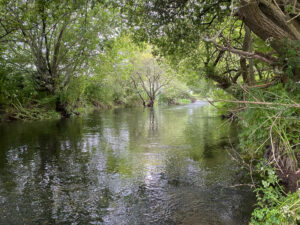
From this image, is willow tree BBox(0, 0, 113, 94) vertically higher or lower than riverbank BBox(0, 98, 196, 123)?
higher

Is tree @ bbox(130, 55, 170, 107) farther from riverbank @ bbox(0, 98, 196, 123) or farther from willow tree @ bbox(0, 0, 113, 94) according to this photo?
willow tree @ bbox(0, 0, 113, 94)

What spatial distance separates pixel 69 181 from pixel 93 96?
29.8m

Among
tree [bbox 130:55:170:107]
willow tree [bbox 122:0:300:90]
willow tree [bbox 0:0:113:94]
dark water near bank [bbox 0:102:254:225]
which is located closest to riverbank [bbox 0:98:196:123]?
willow tree [bbox 0:0:113:94]

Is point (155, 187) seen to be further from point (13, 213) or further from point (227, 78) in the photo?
point (227, 78)

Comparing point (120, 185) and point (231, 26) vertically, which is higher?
point (231, 26)

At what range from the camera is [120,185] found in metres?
6.41

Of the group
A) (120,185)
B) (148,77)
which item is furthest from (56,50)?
(148,77)

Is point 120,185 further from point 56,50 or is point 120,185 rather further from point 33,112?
point 56,50

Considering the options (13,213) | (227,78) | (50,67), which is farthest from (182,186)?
(50,67)

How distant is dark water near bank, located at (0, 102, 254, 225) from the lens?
484 cm

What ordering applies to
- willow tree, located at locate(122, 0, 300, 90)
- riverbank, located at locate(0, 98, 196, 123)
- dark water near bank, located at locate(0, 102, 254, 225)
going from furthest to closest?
riverbank, located at locate(0, 98, 196, 123)
willow tree, located at locate(122, 0, 300, 90)
dark water near bank, located at locate(0, 102, 254, 225)

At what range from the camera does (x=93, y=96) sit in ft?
116

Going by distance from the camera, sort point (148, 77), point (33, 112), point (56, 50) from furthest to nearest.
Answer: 1. point (148, 77)
2. point (33, 112)
3. point (56, 50)

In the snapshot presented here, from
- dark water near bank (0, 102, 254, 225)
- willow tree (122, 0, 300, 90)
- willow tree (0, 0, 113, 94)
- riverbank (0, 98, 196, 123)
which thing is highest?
willow tree (0, 0, 113, 94)
